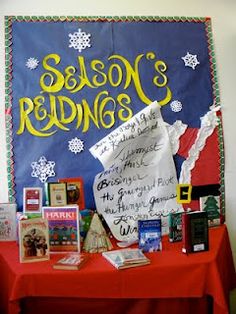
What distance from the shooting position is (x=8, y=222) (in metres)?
Result: 1.73

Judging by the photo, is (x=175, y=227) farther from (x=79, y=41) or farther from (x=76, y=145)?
(x=79, y=41)

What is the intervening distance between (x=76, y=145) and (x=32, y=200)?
0.37 meters

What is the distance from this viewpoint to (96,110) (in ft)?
6.13

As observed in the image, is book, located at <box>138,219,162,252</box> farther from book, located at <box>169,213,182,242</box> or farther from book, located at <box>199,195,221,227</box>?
book, located at <box>199,195,221,227</box>

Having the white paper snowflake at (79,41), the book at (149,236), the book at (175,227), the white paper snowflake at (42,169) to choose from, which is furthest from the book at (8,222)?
the white paper snowflake at (79,41)

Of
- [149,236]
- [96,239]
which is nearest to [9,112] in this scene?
[96,239]

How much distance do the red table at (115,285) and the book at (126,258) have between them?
2 centimetres

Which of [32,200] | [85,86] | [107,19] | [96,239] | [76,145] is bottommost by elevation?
[96,239]

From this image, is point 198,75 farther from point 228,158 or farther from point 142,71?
point 228,158

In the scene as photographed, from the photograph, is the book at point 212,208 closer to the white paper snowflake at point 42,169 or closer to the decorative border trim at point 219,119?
the decorative border trim at point 219,119

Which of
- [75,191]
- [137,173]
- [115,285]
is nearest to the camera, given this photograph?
[115,285]

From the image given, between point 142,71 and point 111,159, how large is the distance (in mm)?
523

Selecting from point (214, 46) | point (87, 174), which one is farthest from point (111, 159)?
point (214, 46)

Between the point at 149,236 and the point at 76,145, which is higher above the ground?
the point at 76,145
